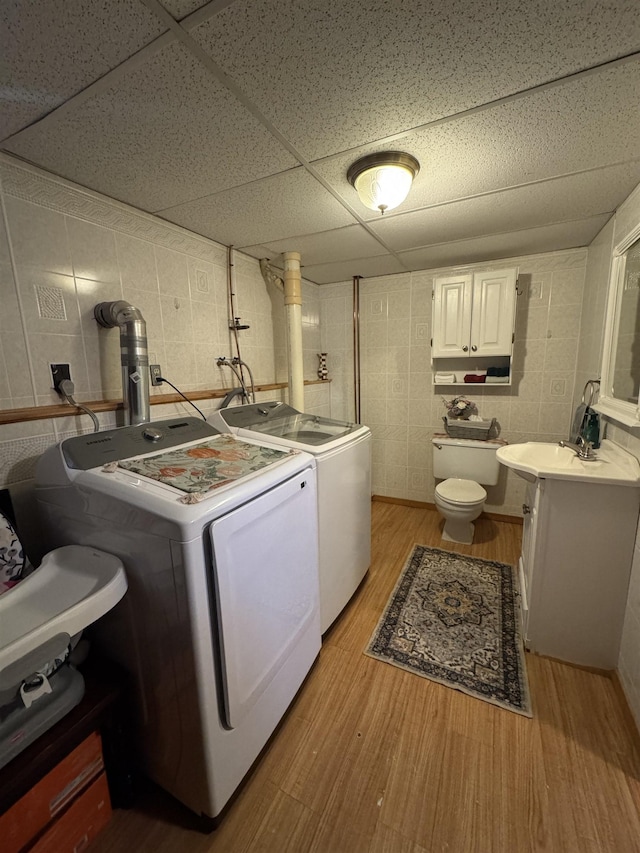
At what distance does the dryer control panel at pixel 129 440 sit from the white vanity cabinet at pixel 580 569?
62.3 inches

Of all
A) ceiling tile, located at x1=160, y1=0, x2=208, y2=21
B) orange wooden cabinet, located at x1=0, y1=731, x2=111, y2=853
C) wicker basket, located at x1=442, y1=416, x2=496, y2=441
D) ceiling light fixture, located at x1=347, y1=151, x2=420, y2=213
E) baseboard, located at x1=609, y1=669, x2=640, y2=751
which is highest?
ceiling tile, located at x1=160, y1=0, x2=208, y2=21

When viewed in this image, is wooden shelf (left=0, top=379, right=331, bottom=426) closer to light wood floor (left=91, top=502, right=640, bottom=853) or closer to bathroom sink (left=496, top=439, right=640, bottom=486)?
light wood floor (left=91, top=502, right=640, bottom=853)

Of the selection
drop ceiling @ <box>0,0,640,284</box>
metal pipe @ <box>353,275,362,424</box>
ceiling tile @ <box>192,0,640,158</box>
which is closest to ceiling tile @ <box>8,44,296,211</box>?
drop ceiling @ <box>0,0,640,284</box>

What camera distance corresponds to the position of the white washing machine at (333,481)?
155cm

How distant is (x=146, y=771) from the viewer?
1.10 m

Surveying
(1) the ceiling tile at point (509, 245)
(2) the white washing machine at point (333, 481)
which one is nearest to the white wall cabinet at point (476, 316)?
(1) the ceiling tile at point (509, 245)

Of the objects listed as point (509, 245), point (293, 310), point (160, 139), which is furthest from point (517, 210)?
point (160, 139)

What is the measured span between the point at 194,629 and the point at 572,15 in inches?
66.5

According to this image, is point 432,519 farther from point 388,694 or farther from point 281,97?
point 281,97

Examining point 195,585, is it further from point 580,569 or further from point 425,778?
point 580,569

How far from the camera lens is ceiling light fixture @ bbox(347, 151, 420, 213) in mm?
1237

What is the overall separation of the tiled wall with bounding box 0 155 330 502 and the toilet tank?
1748 mm

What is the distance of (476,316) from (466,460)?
108 cm

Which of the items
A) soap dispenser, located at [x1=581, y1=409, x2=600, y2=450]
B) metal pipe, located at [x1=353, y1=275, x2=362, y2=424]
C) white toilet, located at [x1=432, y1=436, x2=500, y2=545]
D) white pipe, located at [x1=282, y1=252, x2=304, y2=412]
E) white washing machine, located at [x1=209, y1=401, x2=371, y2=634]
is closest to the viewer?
white washing machine, located at [x1=209, y1=401, x2=371, y2=634]
